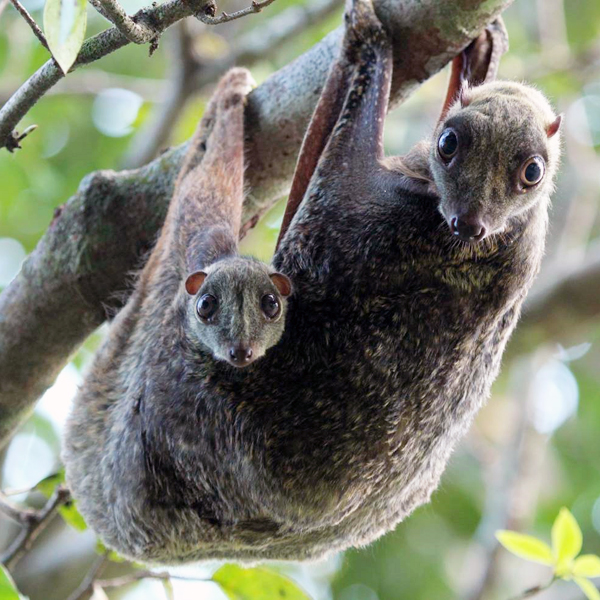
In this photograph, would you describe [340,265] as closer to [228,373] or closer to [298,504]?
[228,373]

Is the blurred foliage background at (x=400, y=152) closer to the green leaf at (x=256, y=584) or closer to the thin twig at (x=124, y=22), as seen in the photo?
the green leaf at (x=256, y=584)

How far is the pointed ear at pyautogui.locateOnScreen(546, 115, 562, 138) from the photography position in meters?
5.06

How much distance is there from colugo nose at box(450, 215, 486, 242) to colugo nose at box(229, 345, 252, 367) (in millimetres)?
1211

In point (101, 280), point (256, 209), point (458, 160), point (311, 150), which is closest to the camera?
point (458, 160)

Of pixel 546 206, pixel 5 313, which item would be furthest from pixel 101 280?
pixel 546 206

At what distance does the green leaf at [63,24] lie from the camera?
3051 millimetres

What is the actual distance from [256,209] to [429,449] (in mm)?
2059

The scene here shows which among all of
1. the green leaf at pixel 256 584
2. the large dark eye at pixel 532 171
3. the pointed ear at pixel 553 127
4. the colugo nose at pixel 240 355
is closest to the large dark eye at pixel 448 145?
the large dark eye at pixel 532 171

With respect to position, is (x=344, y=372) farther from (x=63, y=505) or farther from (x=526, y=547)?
(x=63, y=505)

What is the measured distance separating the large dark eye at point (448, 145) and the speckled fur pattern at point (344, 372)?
0.09 metres

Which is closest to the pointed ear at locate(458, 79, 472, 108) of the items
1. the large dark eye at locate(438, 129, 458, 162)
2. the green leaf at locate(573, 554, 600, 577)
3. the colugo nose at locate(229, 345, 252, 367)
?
the large dark eye at locate(438, 129, 458, 162)

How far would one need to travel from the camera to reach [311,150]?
5395mm

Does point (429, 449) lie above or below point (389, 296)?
below

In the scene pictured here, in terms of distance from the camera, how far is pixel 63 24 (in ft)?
10.0
